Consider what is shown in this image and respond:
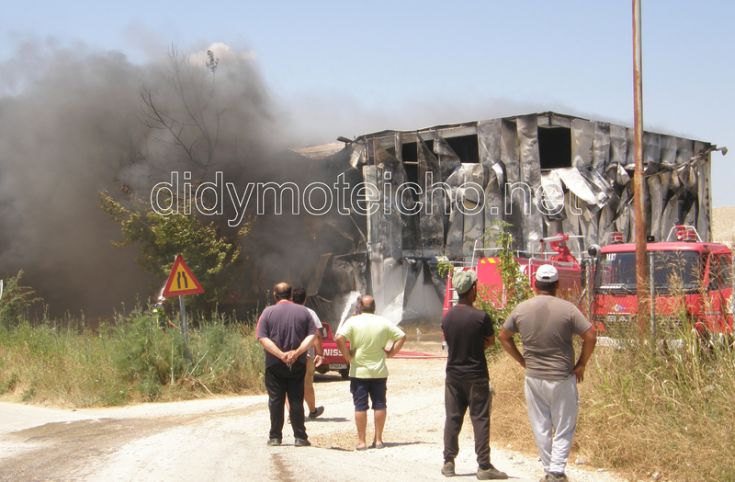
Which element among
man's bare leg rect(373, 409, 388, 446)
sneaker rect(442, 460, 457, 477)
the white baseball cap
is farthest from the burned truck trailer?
the white baseball cap

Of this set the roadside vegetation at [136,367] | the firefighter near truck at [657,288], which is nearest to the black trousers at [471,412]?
the firefighter near truck at [657,288]

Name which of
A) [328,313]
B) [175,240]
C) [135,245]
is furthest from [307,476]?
[135,245]

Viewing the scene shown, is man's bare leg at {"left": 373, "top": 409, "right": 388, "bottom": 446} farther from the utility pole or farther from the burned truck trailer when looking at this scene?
the burned truck trailer

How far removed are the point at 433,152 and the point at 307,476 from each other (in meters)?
17.0

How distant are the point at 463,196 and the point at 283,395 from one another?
15.1 m

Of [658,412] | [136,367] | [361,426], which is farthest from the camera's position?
[136,367]

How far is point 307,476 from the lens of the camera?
684 centimetres

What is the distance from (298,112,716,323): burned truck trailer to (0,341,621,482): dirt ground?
10.3 metres

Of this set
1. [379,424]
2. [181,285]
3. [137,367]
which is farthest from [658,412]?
[137,367]

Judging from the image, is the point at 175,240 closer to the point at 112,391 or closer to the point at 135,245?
the point at 135,245

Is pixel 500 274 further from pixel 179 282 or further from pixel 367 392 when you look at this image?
pixel 367 392

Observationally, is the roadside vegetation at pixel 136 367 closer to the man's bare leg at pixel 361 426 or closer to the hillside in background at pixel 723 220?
the man's bare leg at pixel 361 426

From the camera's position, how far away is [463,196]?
23.1 meters

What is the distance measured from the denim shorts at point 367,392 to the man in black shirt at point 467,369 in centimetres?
133
